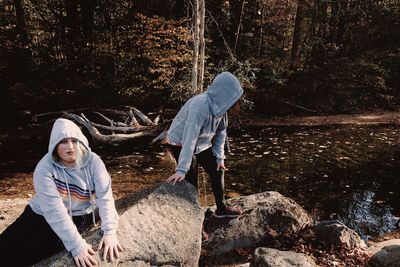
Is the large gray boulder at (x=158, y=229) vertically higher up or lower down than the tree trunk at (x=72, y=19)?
lower down

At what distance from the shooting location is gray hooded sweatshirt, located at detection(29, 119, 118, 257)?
8.68ft

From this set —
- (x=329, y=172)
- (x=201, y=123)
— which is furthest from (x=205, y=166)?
(x=329, y=172)

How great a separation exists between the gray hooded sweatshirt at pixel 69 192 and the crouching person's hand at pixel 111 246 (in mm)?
46

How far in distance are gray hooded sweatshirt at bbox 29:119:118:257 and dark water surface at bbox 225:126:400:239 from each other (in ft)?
16.5

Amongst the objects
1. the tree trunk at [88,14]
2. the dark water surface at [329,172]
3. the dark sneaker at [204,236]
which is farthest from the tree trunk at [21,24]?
the dark sneaker at [204,236]

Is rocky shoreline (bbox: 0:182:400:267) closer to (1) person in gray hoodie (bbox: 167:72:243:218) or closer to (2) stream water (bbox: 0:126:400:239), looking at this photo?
(1) person in gray hoodie (bbox: 167:72:243:218)

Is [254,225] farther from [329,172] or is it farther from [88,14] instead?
[88,14]

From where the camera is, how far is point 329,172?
9.18 m

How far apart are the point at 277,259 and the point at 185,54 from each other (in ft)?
34.8

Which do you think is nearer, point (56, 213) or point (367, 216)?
point (56, 213)

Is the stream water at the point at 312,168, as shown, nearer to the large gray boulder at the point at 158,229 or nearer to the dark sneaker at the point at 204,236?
the dark sneaker at the point at 204,236

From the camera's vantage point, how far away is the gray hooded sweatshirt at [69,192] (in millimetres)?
2646

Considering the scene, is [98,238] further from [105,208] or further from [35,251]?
[35,251]

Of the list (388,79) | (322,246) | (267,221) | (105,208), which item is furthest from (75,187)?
(388,79)
